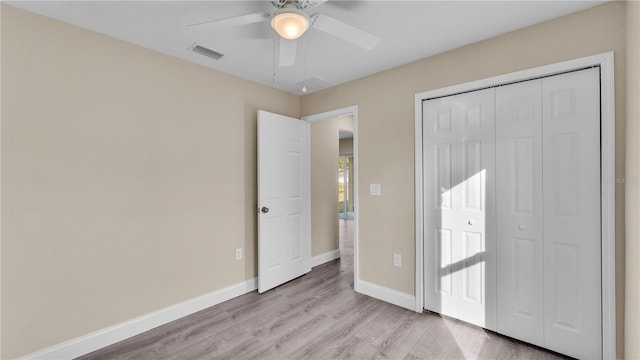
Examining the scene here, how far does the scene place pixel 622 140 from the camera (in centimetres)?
179

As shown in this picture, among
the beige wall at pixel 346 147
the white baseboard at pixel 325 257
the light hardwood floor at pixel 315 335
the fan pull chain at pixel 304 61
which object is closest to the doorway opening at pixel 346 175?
the beige wall at pixel 346 147

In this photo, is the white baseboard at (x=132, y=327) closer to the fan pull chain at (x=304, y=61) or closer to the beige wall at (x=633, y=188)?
the fan pull chain at (x=304, y=61)

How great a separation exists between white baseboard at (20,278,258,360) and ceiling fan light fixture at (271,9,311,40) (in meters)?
2.53

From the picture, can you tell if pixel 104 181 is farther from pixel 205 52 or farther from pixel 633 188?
pixel 633 188

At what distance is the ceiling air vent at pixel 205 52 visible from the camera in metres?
2.48

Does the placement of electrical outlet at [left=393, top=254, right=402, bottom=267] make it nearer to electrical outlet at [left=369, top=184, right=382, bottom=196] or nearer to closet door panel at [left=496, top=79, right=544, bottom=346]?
electrical outlet at [left=369, top=184, right=382, bottom=196]

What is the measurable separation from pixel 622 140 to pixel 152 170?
3.46 metres

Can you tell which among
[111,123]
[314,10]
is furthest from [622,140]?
[111,123]

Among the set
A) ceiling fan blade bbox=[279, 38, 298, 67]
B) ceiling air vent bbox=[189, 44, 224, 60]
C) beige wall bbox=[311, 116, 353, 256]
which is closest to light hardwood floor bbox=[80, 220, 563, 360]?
beige wall bbox=[311, 116, 353, 256]

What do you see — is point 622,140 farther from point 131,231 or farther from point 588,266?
point 131,231

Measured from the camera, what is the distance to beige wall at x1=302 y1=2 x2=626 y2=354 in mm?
1844

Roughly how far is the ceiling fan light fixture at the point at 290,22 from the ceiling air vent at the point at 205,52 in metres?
1.24

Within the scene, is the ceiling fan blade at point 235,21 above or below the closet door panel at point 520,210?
above

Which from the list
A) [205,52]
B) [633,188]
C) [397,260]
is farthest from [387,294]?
[205,52]
